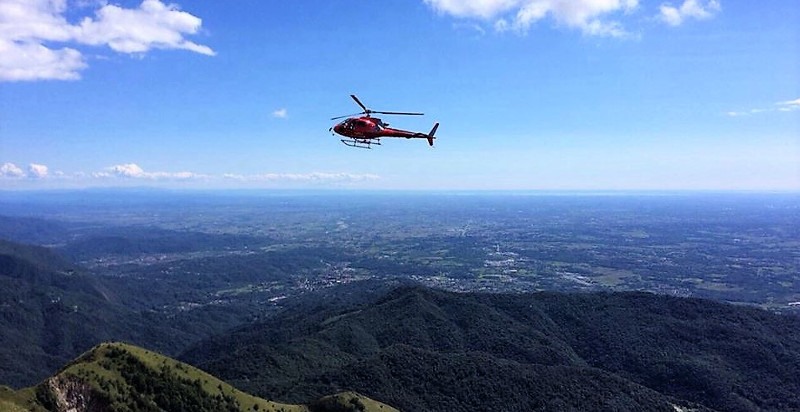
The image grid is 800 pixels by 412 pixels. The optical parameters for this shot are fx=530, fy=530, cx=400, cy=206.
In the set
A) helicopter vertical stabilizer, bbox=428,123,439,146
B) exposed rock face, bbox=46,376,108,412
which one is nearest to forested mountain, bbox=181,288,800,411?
exposed rock face, bbox=46,376,108,412

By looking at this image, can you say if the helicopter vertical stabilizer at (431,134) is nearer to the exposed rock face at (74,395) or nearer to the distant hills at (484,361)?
the distant hills at (484,361)

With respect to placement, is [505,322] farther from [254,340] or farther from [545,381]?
[254,340]

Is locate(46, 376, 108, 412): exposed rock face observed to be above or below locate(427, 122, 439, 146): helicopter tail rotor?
below

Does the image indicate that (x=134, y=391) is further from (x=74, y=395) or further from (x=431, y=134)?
(x=431, y=134)

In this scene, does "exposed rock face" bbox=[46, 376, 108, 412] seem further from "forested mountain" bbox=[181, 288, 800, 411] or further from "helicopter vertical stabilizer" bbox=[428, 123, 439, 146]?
"helicopter vertical stabilizer" bbox=[428, 123, 439, 146]

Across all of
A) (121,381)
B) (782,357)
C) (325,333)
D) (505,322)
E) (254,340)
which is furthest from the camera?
(254,340)

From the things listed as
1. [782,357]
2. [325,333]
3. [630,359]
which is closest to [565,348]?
[630,359]

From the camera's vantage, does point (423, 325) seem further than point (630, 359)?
Yes
